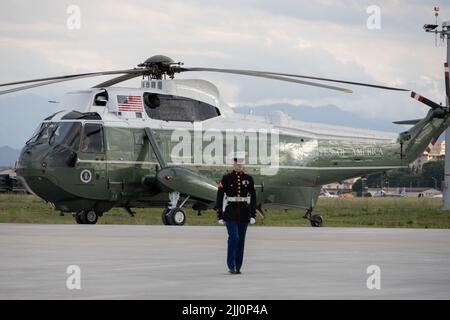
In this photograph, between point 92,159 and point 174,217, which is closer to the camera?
point 92,159

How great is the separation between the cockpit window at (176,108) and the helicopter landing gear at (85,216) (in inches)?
164

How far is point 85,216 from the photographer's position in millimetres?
39938

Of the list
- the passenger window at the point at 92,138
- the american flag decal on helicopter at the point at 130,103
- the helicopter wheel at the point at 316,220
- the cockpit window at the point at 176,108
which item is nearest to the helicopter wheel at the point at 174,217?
the passenger window at the point at 92,138

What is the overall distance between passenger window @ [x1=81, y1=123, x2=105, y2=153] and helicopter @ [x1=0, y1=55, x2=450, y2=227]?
1.3 inches

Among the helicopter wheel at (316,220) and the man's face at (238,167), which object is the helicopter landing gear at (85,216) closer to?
the helicopter wheel at (316,220)

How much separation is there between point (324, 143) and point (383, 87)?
9.63 meters

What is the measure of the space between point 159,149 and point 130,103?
1862 mm

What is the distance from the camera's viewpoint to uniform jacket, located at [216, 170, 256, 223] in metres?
19.1

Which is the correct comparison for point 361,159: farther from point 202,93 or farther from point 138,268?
point 138,268

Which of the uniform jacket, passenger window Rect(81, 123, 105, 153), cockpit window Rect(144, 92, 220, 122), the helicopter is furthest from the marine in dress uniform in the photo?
cockpit window Rect(144, 92, 220, 122)

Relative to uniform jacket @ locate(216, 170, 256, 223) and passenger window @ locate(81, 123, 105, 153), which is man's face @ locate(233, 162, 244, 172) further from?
passenger window @ locate(81, 123, 105, 153)

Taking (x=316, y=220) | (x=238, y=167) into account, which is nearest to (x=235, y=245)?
(x=238, y=167)

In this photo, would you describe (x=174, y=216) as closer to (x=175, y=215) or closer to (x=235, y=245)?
(x=175, y=215)

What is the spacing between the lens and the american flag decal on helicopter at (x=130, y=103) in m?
38.2
